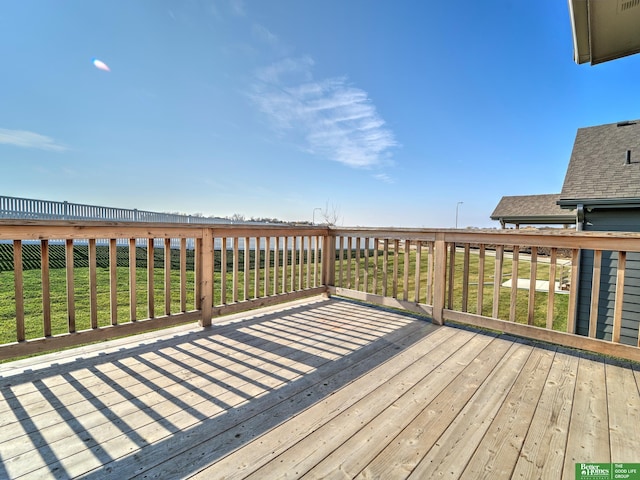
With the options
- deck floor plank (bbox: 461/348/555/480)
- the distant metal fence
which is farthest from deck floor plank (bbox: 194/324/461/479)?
the distant metal fence

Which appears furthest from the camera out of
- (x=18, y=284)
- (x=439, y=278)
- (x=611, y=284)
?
(x=611, y=284)

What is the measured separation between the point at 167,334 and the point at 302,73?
23.0 ft

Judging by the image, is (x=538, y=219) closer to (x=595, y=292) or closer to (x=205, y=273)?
(x=595, y=292)

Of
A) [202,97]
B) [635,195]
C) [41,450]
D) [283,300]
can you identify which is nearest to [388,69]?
[202,97]

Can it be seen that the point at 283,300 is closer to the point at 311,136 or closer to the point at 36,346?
the point at 36,346

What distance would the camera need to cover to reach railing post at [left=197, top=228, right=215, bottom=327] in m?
2.80

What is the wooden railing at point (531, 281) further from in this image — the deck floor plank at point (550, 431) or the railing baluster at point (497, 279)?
the deck floor plank at point (550, 431)

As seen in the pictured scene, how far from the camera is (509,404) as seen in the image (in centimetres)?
170

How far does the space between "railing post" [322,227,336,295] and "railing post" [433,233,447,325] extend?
1.49 metres

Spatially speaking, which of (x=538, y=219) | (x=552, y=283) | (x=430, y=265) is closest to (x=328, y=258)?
(x=430, y=265)

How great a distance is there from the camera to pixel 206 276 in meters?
2.85

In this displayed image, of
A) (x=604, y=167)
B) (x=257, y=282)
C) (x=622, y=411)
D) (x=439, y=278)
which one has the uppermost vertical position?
(x=604, y=167)

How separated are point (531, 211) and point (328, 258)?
47.4 feet

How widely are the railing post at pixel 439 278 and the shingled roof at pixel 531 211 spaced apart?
12.9 meters
